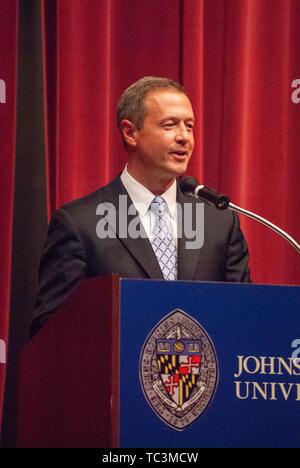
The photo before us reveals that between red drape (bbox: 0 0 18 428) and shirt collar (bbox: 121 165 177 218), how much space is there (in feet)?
1.59

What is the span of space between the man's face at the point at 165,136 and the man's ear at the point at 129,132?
3 cm

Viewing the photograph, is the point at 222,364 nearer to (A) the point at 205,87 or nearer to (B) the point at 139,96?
(B) the point at 139,96

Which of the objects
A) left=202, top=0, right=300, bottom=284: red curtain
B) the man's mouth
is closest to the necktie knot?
the man's mouth

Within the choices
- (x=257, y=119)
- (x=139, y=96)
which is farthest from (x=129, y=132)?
(x=257, y=119)

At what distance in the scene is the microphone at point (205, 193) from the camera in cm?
203

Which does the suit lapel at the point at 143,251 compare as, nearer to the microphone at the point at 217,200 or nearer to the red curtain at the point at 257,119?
the microphone at the point at 217,200

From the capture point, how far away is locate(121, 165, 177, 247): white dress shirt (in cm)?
252

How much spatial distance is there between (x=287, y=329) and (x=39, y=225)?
4.78ft

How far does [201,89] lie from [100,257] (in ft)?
3.37

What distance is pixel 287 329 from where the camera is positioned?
5.84 ft

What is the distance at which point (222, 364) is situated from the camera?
171cm

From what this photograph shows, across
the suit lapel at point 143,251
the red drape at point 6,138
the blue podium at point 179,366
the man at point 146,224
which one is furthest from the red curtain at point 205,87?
the blue podium at point 179,366

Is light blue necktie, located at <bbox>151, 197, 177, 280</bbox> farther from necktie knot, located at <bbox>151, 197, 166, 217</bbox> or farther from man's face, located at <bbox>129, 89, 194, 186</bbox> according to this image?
man's face, located at <bbox>129, 89, 194, 186</bbox>
